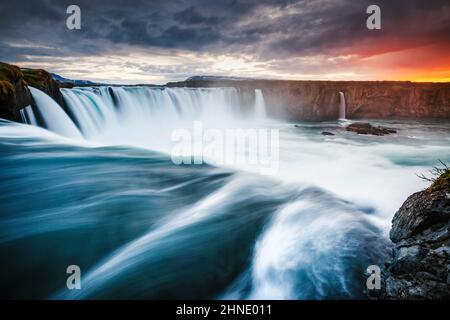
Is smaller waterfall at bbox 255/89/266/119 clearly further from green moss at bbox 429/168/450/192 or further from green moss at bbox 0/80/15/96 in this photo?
green moss at bbox 429/168/450/192

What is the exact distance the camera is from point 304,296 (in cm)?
352

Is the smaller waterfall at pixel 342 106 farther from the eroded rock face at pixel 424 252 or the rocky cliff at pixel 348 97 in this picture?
the eroded rock face at pixel 424 252

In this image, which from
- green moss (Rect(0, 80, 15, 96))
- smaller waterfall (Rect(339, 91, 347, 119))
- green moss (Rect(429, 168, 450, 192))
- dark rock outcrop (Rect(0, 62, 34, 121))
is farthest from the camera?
smaller waterfall (Rect(339, 91, 347, 119))

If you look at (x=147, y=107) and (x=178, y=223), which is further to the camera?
(x=147, y=107)

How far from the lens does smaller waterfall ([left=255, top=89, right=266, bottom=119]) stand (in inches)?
1233

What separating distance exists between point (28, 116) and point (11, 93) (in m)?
1.65

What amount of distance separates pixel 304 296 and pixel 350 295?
0.55 metres

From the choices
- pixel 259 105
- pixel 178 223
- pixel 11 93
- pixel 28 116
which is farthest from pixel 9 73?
pixel 259 105

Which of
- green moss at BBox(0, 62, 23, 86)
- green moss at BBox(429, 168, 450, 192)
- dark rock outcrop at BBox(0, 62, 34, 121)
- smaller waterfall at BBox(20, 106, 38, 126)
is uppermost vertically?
green moss at BBox(0, 62, 23, 86)

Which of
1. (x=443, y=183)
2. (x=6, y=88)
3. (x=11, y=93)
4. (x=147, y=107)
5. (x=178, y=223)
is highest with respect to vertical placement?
(x=147, y=107)

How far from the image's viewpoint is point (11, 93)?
375 inches

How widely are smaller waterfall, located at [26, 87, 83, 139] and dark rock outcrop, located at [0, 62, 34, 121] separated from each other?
3.02ft

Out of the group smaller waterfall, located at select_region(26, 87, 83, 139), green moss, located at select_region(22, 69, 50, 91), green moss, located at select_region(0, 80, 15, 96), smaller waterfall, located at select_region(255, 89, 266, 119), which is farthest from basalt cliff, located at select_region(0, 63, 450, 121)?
green moss, located at select_region(0, 80, 15, 96)

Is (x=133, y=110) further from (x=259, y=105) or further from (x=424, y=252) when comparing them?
(x=424, y=252)
